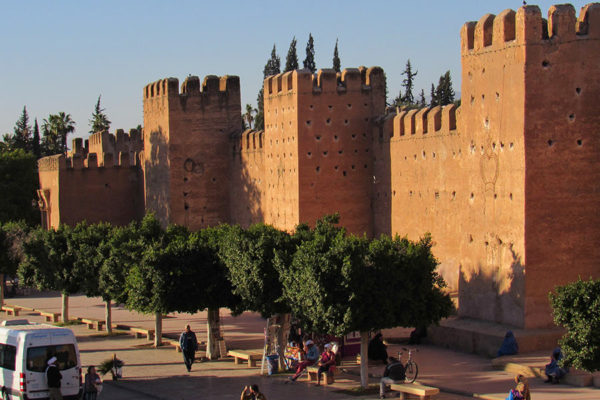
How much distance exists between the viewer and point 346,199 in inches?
1193

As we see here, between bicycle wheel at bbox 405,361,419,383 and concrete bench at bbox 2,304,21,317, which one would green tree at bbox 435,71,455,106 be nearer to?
concrete bench at bbox 2,304,21,317

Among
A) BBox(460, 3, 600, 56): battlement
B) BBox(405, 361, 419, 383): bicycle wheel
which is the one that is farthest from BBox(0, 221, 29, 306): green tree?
BBox(460, 3, 600, 56): battlement

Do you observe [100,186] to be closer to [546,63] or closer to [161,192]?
[161,192]

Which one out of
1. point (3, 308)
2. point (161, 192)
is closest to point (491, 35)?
point (161, 192)

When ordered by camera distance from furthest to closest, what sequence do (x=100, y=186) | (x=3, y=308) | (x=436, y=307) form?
(x=100, y=186), (x=3, y=308), (x=436, y=307)

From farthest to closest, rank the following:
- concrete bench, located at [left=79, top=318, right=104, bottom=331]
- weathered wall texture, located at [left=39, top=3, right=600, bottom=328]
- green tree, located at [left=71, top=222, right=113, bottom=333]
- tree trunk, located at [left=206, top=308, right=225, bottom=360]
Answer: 1. concrete bench, located at [left=79, top=318, right=104, bottom=331]
2. green tree, located at [left=71, top=222, right=113, bottom=333]
3. tree trunk, located at [left=206, top=308, right=225, bottom=360]
4. weathered wall texture, located at [left=39, top=3, right=600, bottom=328]

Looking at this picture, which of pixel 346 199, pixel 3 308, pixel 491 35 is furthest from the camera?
pixel 3 308

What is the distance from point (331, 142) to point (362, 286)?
35.0ft

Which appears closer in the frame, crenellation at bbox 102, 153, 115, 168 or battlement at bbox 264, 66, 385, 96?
battlement at bbox 264, 66, 385, 96

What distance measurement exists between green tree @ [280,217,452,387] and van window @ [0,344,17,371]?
5559 millimetres

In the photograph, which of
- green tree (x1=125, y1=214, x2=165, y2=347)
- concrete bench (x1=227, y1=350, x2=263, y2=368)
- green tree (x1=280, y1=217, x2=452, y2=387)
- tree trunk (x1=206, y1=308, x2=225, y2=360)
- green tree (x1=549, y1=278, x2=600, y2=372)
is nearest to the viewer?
green tree (x1=549, y1=278, x2=600, y2=372)

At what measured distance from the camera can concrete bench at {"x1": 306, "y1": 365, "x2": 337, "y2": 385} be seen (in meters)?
21.0

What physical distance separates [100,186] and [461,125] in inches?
887

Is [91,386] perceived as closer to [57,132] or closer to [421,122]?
[421,122]
